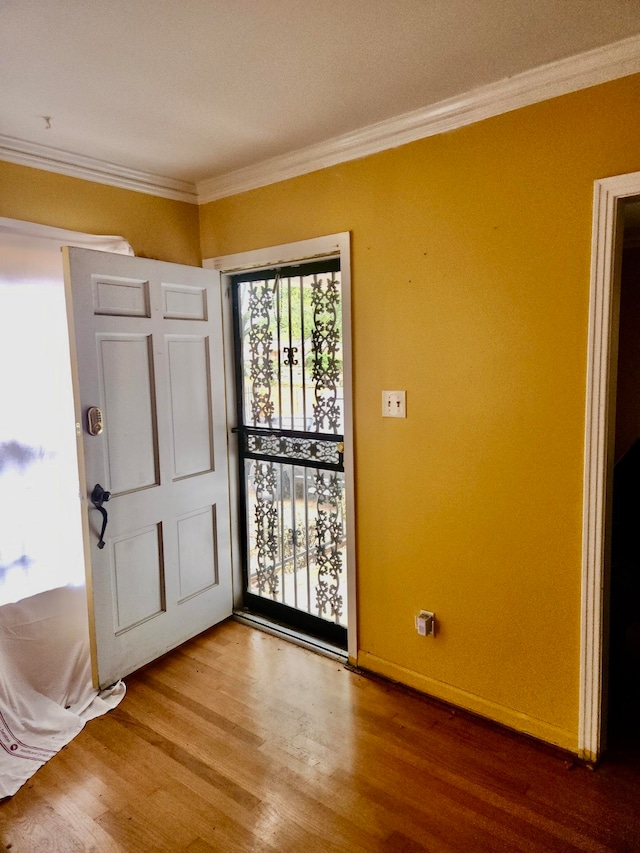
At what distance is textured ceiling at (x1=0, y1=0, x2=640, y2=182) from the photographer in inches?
57.4

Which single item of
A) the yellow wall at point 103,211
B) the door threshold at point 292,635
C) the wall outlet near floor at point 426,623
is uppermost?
the yellow wall at point 103,211

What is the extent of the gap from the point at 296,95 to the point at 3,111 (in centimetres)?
110

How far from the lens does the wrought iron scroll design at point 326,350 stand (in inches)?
104

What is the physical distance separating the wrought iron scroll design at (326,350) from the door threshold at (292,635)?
44.7 inches

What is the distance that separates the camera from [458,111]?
6.69ft

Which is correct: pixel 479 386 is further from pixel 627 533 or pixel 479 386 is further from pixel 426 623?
pixel 627 533

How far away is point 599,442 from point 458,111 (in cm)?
134

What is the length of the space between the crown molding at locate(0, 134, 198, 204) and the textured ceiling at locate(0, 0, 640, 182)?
58 mm

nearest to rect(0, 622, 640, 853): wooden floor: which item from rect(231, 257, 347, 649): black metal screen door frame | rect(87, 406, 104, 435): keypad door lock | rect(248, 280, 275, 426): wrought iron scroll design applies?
rect(231, 257, 347, 649): black metal screen door frame

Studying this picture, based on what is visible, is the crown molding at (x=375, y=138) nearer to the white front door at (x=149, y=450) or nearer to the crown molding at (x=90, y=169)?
the crown molding at (x=90, y=169)

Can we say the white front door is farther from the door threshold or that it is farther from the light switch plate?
the light switch plate

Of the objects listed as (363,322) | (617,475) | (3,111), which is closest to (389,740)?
(363,322)

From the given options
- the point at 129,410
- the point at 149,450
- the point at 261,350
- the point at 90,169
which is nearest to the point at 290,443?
the point at 261,350

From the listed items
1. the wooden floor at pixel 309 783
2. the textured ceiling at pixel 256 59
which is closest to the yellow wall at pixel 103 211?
the textured ceiling at pixel 256 59
